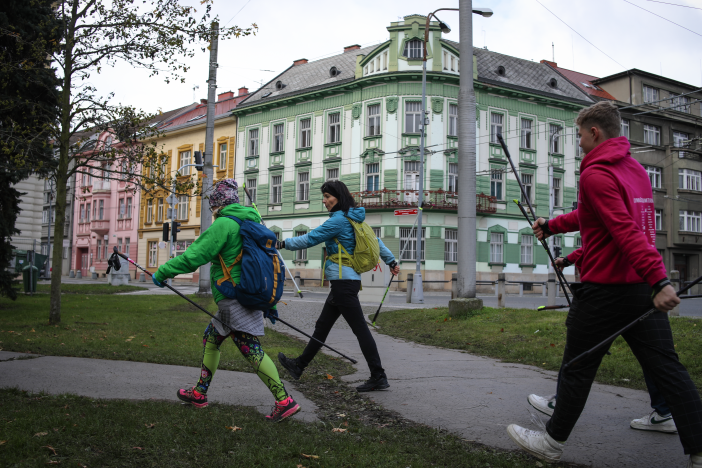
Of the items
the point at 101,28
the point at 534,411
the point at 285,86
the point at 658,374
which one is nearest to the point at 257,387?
the point at 534,411

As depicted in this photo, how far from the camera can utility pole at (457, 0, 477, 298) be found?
38.1 feet

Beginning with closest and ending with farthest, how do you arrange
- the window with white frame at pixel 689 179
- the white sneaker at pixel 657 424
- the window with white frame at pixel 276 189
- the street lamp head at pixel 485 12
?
the white sneaker at pixel 657 424 → the street lamp head at pixel 485 12 → the window with white frame at pixel 276 189 → the window with white frame at pixel 689 179

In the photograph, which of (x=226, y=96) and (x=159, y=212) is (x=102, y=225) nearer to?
(x=159, y=212)

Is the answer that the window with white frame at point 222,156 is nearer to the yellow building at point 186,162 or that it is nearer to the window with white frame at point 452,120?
the yellow building at point 186,162

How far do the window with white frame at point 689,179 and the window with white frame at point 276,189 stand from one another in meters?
28.2

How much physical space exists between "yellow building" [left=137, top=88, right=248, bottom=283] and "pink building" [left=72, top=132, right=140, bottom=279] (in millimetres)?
2128

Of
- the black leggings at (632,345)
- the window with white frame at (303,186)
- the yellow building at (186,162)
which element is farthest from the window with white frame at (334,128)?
the black leggings at (632,345)

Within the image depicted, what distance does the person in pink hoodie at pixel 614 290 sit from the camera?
3.12 m

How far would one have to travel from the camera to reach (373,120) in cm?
3622

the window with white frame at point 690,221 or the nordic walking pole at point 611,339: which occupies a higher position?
the window with white frame at point 690,221

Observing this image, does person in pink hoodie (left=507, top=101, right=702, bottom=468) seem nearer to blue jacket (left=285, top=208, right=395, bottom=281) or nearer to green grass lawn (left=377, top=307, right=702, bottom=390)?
blue jacket (left=285, top=208, right=395, bottom=281)

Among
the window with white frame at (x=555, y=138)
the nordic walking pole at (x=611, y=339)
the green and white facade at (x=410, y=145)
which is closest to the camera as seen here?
the nordic walking pole at (x=611, y=339)

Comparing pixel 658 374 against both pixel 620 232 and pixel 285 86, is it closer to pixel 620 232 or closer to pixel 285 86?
pixel 620 232

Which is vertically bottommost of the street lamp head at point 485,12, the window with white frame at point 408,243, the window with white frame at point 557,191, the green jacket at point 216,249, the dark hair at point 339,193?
the green jacket at point 216,249
